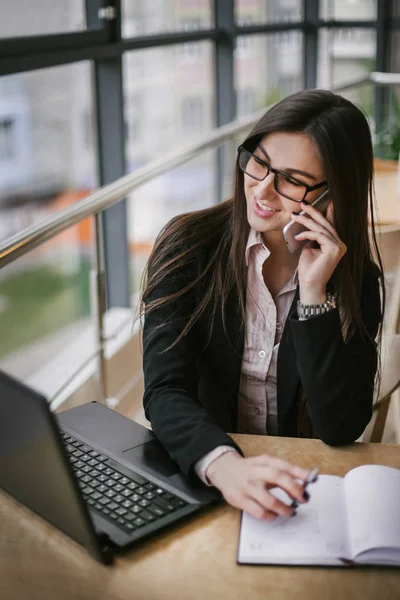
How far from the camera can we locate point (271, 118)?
1340mm

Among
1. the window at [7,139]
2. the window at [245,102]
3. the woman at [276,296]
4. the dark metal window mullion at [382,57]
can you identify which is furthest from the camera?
the dark metal window mullion at [382,57]

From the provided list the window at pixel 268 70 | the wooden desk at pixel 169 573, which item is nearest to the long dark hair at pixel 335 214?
the wooden desk at pixel 169 573

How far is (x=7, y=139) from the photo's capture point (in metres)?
2.69

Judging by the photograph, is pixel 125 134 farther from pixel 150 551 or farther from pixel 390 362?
pixel 150 551

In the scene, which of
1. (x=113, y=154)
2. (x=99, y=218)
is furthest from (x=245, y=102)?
(x=99, y=218)

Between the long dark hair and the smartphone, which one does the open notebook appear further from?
the smartphone

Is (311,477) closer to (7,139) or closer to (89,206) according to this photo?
(89,206)

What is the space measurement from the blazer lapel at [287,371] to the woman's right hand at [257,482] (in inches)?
14.8

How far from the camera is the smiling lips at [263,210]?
1.35m

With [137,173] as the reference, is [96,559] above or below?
below

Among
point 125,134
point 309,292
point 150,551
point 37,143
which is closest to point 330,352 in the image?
point 309,292

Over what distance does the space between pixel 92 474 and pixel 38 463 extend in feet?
0.71

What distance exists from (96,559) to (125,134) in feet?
8.46

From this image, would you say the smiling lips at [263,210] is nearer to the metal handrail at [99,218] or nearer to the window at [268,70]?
the metal handrail at [99,218]
